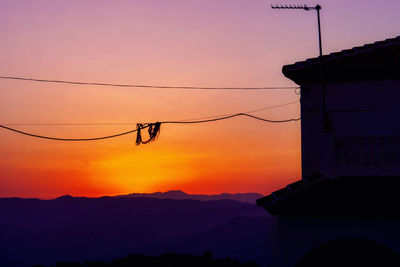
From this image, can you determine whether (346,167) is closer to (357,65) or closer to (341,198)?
(341,198)

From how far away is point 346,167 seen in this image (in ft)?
51.2

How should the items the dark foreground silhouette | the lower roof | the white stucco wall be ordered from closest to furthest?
the lower roof → the white stucco wall → the dark foreground silhouette

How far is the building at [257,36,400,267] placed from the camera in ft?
47.2

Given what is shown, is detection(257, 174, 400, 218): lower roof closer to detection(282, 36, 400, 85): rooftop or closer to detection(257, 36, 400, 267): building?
detection(257, 36, 400, 267): building

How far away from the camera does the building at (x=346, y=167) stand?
1439 centimetres

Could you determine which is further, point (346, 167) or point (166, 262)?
point (166, 262)

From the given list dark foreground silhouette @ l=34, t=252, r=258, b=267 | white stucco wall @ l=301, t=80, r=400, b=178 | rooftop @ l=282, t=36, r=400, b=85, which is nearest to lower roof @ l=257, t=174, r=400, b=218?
white stucco wall @ l=301, t=80, r=400, b=178

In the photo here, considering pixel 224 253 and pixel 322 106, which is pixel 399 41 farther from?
pixel 224 253

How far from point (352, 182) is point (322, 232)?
1.58 meters

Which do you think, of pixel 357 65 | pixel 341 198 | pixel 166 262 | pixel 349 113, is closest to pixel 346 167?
pixel 341 198

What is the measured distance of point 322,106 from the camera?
17.5 m

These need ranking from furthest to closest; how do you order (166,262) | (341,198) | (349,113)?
(166,262)
(349,113)
(341,198)

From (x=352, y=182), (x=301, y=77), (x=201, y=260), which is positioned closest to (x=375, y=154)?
(x=352, y=182)

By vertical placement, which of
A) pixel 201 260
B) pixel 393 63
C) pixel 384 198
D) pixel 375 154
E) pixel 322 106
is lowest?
pixel 201 260
